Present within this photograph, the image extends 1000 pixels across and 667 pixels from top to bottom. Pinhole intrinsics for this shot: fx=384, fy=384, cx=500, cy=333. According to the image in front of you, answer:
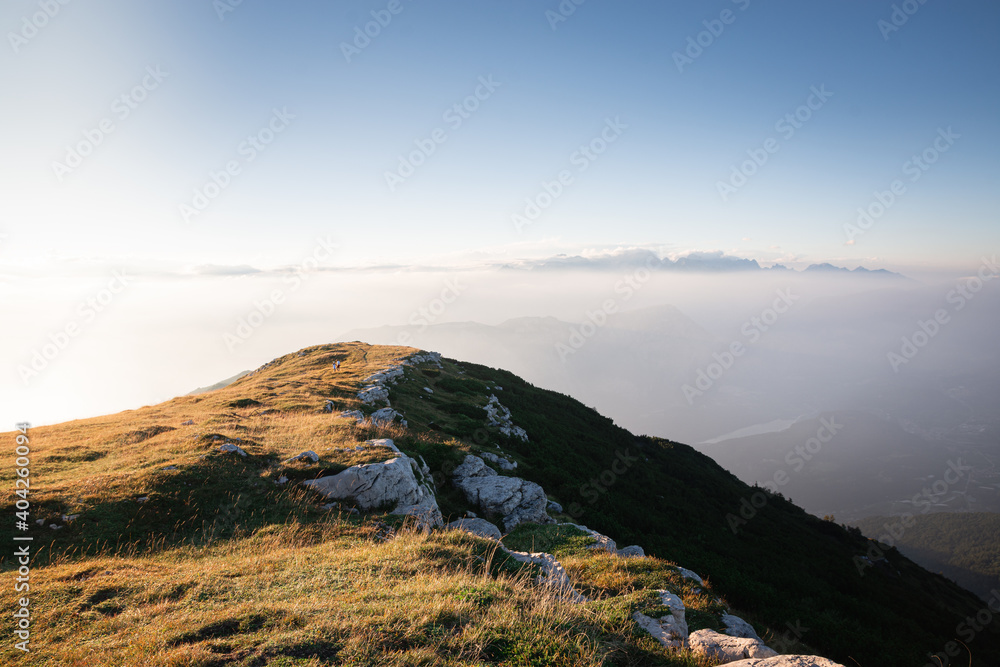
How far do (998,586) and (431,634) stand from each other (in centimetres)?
16784

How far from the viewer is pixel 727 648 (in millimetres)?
7105

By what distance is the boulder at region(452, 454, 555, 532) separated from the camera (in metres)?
17.7

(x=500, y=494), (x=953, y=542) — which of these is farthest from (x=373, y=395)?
(x=953, y=542)

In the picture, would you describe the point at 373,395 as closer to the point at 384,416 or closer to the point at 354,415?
the point at 384,416

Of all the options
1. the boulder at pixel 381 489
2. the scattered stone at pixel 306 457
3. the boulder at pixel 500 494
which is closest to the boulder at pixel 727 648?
the boulder at pixel 381 489

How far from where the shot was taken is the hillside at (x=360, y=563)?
5.84m

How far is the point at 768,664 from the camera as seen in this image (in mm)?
5840

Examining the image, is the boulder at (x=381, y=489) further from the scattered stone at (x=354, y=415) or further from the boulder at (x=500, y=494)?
the scattered stone at (x=354, y=415)

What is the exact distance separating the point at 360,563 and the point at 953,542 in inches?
8559

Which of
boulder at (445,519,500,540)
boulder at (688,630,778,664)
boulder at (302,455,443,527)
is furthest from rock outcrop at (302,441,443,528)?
boulder at (688,630,778,664)

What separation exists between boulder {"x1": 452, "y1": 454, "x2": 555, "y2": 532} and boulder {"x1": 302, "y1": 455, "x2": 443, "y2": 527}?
11.8 ft

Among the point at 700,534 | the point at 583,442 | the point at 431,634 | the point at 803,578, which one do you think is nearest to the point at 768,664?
the point at 431,634

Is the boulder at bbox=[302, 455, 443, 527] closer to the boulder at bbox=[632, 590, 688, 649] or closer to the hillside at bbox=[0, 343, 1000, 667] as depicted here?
the hillside at bbox=[0, 343, 1000, 667]

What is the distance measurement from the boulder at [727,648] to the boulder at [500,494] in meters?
10.3
